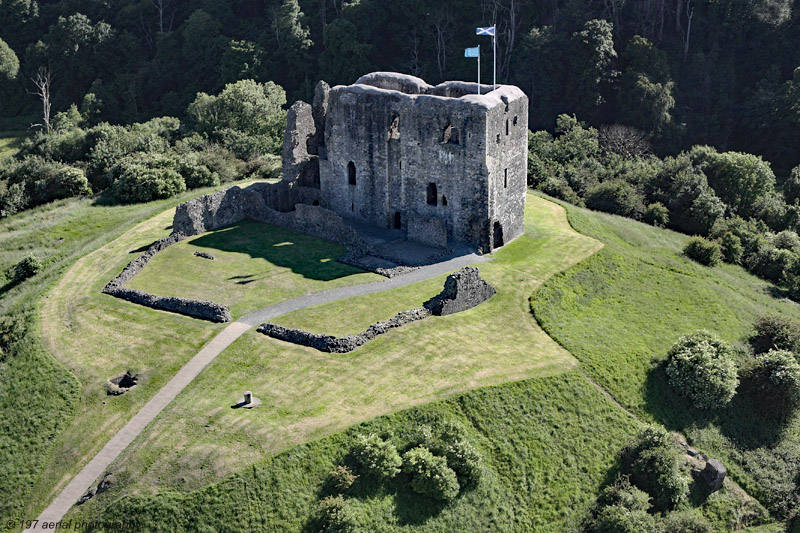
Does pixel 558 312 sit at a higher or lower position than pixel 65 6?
lower

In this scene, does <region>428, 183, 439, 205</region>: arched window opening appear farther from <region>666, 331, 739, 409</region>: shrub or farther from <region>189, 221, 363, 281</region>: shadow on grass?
<region>666, 331, 739, 409</region>: shrub

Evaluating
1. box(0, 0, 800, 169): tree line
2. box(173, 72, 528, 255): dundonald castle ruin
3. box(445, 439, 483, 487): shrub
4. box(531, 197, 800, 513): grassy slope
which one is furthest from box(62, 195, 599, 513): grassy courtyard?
box(0, 0, 800, 169): tree line

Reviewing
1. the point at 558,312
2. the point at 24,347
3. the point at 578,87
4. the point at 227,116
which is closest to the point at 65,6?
the point at 227,116

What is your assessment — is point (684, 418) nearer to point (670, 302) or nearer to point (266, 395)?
point (670, 302)

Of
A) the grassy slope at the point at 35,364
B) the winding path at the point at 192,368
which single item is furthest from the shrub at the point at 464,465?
the grassy slope at the point at 35,364

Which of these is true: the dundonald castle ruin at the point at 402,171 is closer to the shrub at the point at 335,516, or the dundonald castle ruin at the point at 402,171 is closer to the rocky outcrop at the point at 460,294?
the rocky outcrop at the point at 460,294
